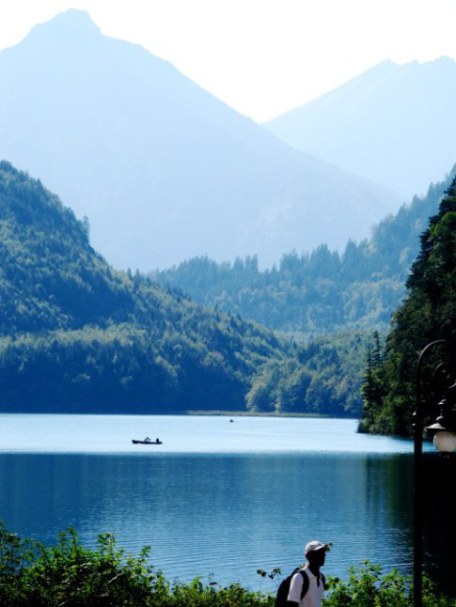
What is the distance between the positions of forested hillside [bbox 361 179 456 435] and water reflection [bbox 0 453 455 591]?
608 inches

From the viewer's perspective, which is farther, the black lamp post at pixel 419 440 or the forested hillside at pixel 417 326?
Answer: the forested hillside at pixel 417 326

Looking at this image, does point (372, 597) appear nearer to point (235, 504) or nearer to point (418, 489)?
point (418, 489)

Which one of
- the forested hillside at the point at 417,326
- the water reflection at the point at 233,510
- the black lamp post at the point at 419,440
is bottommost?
the water reflection at the point at 233,510

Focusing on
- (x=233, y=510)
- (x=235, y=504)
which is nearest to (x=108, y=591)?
(x=233, y=510)

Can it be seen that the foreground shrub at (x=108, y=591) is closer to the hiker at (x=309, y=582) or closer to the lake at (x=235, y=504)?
the hiker at (x=309, y=582)

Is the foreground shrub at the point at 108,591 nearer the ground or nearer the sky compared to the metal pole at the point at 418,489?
nearer the ground

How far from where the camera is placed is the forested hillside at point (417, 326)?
120 metres

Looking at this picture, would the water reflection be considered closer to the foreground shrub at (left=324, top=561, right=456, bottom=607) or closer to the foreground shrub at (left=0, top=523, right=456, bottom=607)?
the foreground shrub at (left=324, top=561, right=456, bottom=607)

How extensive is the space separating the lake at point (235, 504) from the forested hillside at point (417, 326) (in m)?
6.54

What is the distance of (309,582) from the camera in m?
23.4

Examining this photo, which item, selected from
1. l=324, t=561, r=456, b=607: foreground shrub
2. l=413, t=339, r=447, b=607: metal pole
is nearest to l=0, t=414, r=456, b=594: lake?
l=324, t=561, r=456, b=607: foreground shrub

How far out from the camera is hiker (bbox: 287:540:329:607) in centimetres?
2319

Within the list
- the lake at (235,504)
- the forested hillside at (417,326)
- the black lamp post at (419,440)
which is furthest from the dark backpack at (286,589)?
the forested hillside at (417,326)

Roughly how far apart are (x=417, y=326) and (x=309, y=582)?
10341 cm
